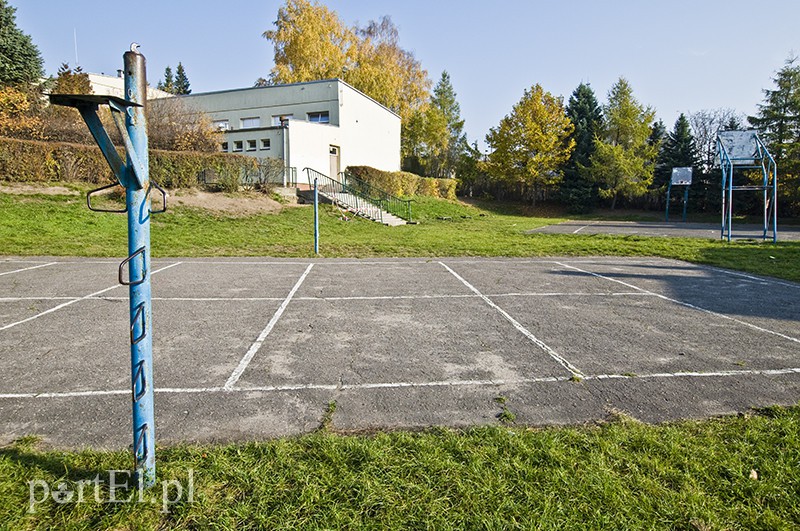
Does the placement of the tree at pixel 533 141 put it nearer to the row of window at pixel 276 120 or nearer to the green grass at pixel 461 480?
the row of window at pixel 276 120

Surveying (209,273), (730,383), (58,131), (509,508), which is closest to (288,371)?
(509,508)

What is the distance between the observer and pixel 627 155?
38.2 m

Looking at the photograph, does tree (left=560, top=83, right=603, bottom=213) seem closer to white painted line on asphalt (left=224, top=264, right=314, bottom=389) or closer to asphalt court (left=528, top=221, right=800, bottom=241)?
asphalt court (left=528, top=221, right=800, bottom=241)

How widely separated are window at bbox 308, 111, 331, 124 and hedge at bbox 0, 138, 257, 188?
7.73 meters

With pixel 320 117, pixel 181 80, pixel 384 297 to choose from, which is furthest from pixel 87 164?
pixel 181 80

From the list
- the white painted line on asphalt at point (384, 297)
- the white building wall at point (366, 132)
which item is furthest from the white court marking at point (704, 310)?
the white building wall at point (366, 132)

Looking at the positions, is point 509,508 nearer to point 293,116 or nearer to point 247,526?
point 247,526

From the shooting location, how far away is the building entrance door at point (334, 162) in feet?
89.5

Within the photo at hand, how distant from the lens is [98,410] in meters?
3.53

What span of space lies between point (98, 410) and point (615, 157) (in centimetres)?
4045

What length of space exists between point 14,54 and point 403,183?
80.0 ft

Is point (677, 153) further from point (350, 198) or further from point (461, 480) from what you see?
point (461, 480)

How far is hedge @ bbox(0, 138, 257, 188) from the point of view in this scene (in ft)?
53.1

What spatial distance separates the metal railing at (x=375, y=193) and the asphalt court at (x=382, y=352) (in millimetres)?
16698
